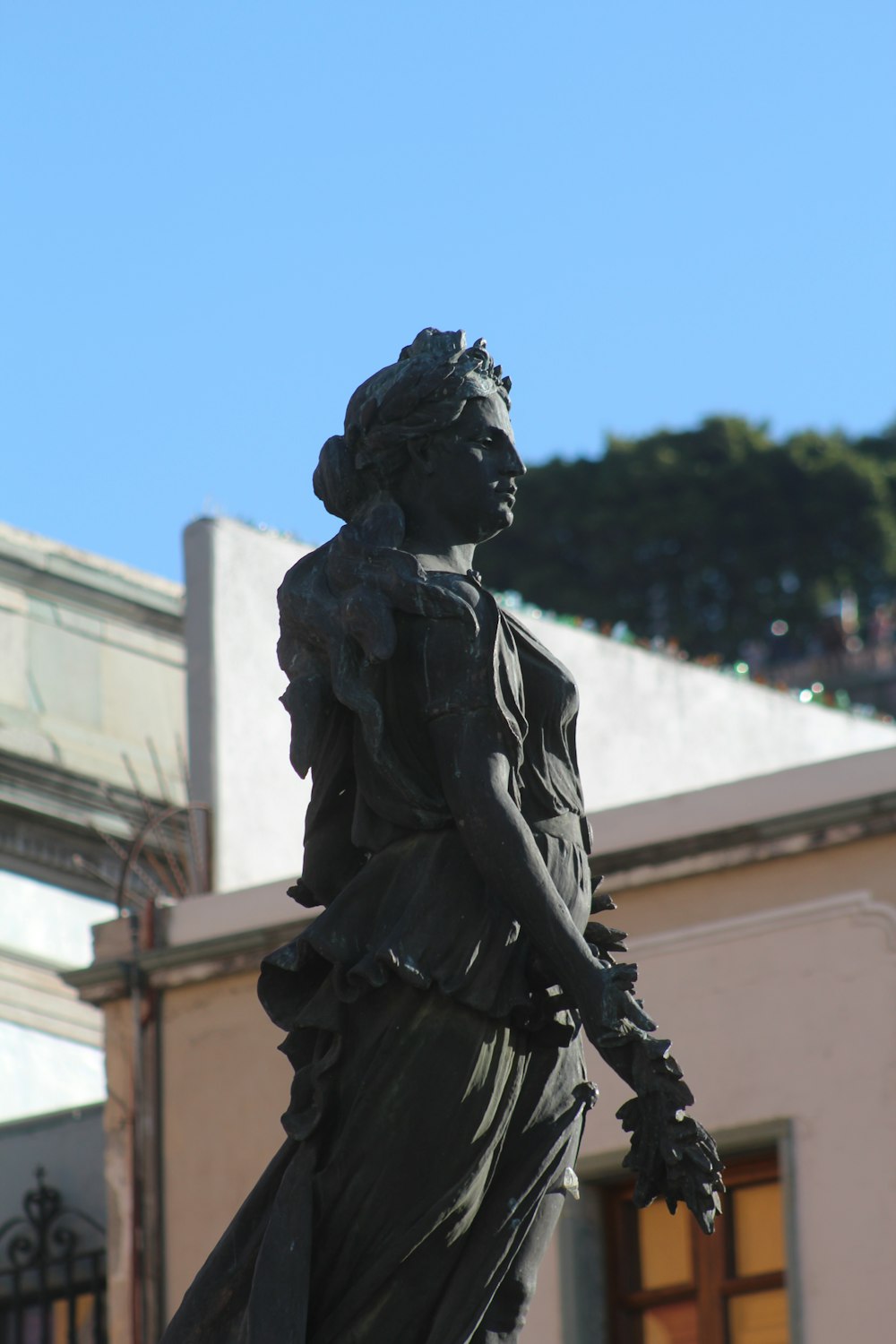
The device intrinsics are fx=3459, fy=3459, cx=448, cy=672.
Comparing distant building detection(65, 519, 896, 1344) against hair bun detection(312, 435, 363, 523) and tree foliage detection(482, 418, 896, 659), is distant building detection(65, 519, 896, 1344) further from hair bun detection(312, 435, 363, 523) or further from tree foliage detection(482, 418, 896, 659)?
tree foliage detection(482, 418, 896, 659)

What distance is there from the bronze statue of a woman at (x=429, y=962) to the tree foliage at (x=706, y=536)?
203 ft

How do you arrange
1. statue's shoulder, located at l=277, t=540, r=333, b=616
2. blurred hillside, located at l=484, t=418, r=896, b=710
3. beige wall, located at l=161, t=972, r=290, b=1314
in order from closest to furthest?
1. statue's shoulder, located at l=277, t=540, r=333, b=616
2. beige wall, located at l=161, t=972, r=290, b=1314
3. blurred hillside, located at l=484, t=418, r=896, b=710

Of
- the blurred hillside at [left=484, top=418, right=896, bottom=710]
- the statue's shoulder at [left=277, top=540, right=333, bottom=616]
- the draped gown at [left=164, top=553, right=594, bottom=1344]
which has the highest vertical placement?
the blurred hillside at [left=484, top=418, right=896, bottom=710]

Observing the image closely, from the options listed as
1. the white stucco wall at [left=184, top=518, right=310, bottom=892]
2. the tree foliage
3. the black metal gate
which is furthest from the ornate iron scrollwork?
the tree foliage

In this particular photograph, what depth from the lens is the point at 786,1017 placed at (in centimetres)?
1958

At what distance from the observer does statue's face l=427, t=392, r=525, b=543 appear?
701 cm

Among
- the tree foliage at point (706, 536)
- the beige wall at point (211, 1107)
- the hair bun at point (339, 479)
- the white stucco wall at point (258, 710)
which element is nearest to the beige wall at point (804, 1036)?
the beige wall at point (211, 1107)

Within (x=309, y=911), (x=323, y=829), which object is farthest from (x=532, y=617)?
(x=323, y=829)

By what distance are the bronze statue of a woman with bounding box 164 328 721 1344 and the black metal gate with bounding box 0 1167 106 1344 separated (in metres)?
15.8

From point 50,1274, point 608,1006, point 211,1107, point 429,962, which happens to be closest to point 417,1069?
point 429,962

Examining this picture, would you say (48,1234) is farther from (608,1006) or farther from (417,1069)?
(608,1006)

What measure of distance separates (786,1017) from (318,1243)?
13254mm

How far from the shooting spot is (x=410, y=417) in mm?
6988

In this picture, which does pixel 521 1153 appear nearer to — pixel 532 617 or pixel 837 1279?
pixel 837 1279
